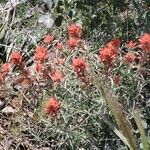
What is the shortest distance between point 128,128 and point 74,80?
0.79m

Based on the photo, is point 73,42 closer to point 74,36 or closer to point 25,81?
point 74,36

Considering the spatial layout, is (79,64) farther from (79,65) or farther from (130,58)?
(130,58)

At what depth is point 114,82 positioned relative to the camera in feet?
7.08

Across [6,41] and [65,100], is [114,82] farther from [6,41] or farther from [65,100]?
[6,41]

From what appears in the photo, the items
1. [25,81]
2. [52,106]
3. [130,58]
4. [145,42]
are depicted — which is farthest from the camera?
[25,81]

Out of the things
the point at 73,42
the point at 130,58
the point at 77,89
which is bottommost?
the point at 77,89

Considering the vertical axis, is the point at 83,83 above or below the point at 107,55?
below

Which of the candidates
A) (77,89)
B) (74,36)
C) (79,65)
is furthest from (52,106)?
(74,36)

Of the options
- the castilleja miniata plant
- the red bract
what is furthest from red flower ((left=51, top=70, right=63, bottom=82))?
the red bract

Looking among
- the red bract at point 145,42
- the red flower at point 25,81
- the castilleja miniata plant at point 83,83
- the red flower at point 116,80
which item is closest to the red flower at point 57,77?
the castilleja miniata plant at point 83,83

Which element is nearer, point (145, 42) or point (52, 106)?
point (52, 106)

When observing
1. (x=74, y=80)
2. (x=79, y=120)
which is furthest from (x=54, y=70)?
(x=79, y=120)

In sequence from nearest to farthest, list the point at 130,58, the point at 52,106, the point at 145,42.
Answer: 1. the point at 52,106
2. the point at 145,42
3. the point at 130,58

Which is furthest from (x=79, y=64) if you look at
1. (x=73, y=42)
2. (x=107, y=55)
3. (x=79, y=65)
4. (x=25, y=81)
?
(x=25, y=81)
